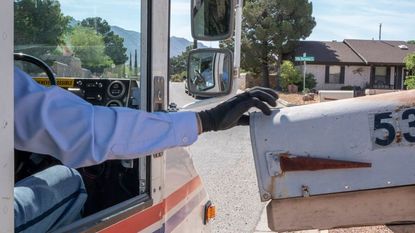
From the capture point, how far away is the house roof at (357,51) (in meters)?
45.6

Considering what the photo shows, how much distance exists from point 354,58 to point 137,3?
152 ft

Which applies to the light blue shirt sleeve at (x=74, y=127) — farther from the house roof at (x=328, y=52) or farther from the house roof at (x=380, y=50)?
the house roof at (x=380, y=50)

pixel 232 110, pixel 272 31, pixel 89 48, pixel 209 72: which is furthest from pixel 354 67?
pixel 232 110

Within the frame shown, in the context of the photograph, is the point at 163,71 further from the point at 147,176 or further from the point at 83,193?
the point at 83,193

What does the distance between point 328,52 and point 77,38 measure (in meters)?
46.1

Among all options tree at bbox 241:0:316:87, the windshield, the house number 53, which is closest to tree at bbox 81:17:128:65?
the windshield

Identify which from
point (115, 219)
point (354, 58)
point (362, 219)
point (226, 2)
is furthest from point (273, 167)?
point (354, 58)

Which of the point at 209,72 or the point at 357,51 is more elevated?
the point at 357,51

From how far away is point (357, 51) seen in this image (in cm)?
4800

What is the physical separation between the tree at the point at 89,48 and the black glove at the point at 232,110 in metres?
0.67

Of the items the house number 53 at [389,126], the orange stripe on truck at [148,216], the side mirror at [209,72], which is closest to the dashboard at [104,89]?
the side mirror at [209,72]

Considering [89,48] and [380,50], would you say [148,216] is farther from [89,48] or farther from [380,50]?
[380,50]
